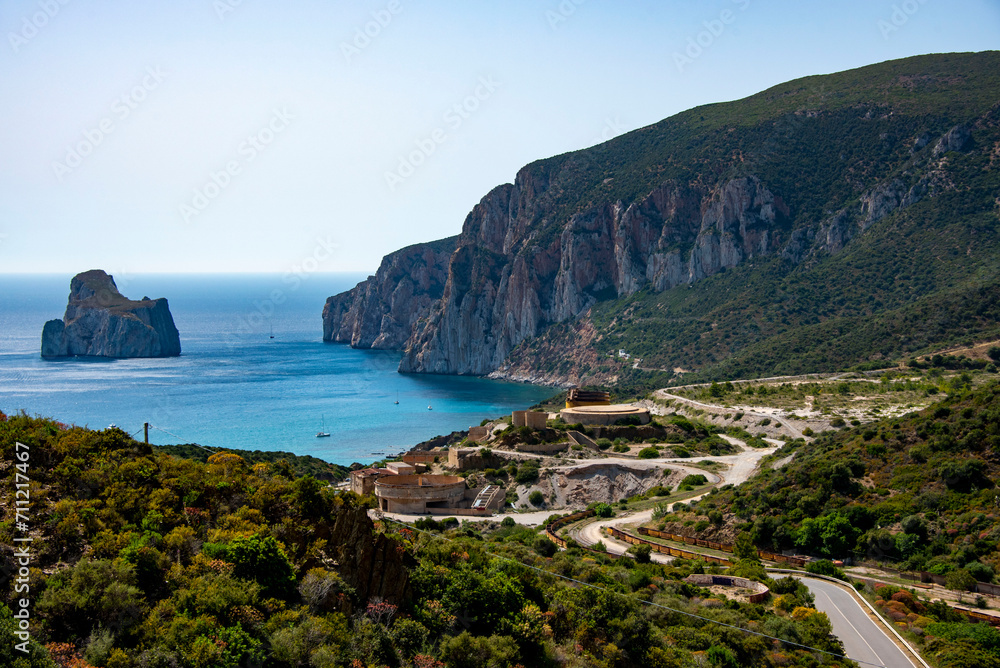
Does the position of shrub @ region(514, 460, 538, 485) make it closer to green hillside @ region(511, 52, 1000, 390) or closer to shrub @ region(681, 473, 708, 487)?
shrub @ region(681, 473, 708, 487)

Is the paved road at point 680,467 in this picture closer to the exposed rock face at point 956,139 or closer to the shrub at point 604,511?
the shrub at point 604,511

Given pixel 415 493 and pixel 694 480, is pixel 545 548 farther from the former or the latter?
pixel 694 480

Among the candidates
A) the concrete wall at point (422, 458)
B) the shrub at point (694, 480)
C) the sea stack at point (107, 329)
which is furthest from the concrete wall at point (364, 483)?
the sea stack at point (107, 329)

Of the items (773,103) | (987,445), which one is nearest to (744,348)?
(773,103)

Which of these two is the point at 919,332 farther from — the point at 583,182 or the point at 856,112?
the point at 583,182

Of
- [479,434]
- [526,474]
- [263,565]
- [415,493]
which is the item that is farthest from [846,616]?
[479,434]

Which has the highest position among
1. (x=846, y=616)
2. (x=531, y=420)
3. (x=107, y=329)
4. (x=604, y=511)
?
(x=107, y=329)
